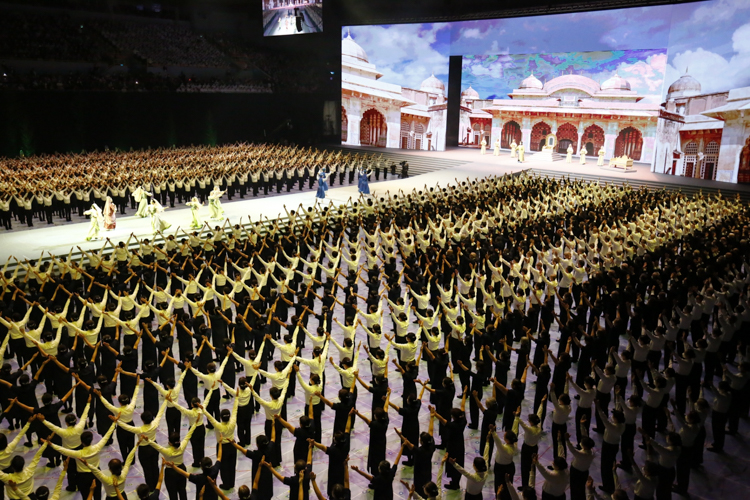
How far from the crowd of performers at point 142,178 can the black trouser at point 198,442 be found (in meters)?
8.82

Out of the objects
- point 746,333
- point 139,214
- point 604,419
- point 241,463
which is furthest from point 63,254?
point 746,333

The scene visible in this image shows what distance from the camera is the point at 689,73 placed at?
21469 mm

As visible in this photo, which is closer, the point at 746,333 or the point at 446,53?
the point at 746,333

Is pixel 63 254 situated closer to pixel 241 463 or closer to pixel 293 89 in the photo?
pixel 241 463

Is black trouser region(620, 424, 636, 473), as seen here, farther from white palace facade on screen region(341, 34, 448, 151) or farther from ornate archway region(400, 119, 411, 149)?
ornate archway region(400, 119, 411, 149)

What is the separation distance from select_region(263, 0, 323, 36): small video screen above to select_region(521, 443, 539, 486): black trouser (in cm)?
2494

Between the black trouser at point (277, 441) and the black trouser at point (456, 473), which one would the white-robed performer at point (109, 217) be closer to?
the black trouser at point (277, 441)

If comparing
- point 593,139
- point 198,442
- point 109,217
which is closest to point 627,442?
point 198,442

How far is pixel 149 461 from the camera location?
17.0ft

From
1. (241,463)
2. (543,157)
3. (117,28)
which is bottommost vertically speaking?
(241,463)

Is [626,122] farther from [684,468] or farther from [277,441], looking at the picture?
[277,441]

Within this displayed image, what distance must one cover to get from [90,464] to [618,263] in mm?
9147

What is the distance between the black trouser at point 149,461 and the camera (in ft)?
16.9

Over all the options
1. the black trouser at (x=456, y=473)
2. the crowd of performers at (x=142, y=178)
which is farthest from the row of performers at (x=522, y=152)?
the black trouser at (x=456, y=473)
